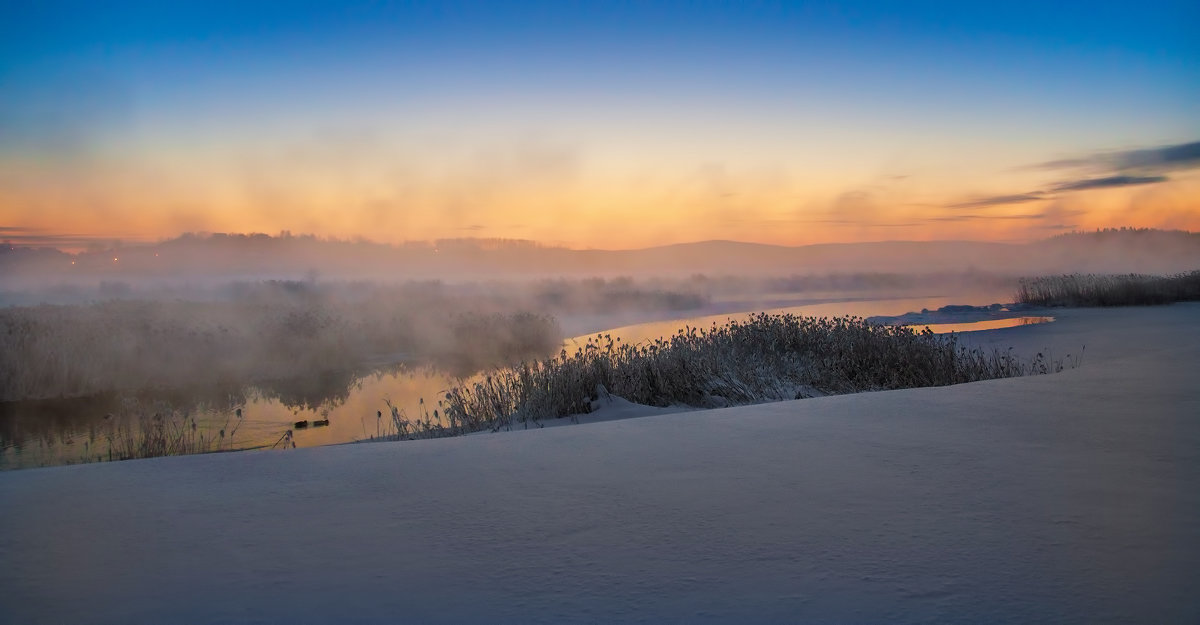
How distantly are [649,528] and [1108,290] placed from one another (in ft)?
82.9

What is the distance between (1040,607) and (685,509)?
4.86 feet

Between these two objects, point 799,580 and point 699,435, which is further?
point 699,435

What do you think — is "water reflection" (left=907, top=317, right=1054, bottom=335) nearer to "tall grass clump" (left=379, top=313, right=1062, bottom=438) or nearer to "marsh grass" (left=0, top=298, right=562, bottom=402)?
"tall grass clump" (left=379, top=313, right=1062, bottom=438)

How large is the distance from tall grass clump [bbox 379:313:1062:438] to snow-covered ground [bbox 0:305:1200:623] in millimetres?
3498

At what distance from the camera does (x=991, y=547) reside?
281cm

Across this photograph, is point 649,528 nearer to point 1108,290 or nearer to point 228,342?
point 228,342

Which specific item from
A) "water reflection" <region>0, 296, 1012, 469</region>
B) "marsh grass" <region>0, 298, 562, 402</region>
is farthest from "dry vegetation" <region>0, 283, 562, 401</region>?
"water reflection" <region>0, 296, 1012, 469</region>

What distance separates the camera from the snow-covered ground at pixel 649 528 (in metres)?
2.44

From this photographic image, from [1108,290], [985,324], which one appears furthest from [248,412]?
[1108,290]

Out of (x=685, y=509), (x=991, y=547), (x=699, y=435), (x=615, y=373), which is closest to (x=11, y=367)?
(x=615, y=373)

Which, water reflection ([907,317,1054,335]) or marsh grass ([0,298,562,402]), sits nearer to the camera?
marsh grass ([0,298,562,402])

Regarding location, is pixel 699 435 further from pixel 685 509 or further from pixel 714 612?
pixel 714 612

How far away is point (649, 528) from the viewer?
3.17 meters

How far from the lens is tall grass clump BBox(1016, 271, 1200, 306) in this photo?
22.6m
